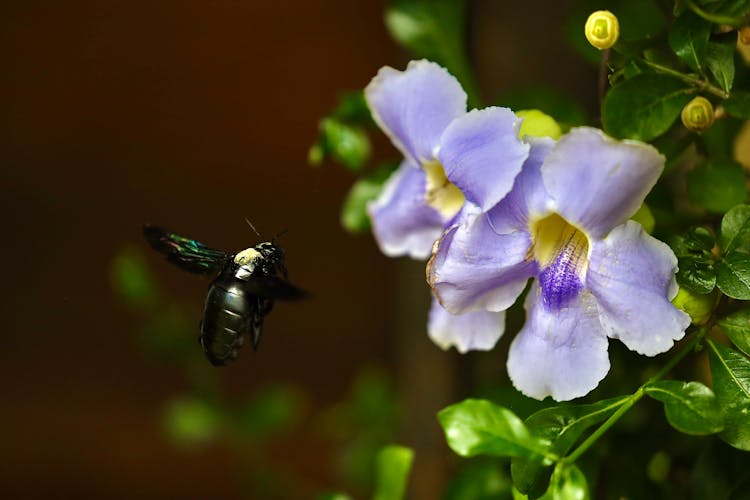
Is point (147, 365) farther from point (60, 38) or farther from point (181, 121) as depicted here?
point (60, 38)

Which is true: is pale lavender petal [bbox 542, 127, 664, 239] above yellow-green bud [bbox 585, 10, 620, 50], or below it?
below

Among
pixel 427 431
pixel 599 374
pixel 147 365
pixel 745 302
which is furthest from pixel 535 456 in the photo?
pixel 147 365

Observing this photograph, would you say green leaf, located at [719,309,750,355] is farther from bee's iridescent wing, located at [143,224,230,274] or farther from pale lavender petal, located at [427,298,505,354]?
bee's iridescent wing, located at [143,224,230,274]

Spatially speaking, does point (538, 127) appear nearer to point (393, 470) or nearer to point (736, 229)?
point (736, 229)

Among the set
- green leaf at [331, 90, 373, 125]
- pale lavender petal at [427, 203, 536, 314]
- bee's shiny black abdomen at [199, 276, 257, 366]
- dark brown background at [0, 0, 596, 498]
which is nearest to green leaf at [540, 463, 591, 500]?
pale lavender petal at [427, 203, 536, 314]

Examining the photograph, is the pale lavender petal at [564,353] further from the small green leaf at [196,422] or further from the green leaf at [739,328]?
the small green leaf at [196,422]

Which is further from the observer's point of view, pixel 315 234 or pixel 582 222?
pixel 315 234
